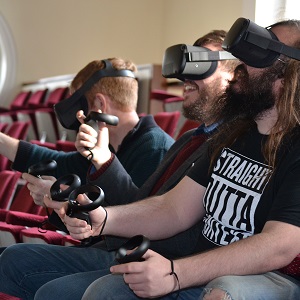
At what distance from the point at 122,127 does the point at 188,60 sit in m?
0.56

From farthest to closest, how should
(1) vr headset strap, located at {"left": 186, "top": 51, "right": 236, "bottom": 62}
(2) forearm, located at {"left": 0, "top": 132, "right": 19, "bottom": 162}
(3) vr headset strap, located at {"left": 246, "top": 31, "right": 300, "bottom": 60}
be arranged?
1. (2) forearm, located at {"left": 0, "top": 132, "right": 19, "bottom": 162}
2. (1) vr headset strap, located at {"left": 186, "top": 51, "right": 236, "bottom": 62}
3. (3) vr headset strap, located at {"left": 246, "top": 31, "right": 300, "bottom": 60}

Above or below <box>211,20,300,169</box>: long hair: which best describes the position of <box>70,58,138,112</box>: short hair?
below

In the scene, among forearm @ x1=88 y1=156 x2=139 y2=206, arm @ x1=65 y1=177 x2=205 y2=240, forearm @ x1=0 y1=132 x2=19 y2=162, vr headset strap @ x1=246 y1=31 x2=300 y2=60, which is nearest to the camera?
vr headset strap @ x1=246 y1=31 x2=300 y2=60

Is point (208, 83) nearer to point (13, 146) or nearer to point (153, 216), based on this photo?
point (153, 216)

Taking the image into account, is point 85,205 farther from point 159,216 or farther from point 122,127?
point 122,127

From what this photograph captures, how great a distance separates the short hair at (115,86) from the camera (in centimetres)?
248

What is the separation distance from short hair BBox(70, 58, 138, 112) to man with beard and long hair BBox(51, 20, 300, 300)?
2.44ft

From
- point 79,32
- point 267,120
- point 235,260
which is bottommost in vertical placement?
point 79,32

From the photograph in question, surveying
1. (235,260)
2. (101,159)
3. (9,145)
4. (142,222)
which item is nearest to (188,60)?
(101,159)

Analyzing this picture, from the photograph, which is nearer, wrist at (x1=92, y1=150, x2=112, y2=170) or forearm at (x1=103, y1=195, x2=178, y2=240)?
forearm at (x1=103, y1=195, x2=178, y2=240)

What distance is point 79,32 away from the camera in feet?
28.3

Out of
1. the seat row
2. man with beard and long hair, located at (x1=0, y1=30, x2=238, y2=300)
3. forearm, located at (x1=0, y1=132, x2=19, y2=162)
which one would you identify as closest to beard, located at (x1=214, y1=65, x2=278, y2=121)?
man with beard and long hair, located at (x1=0, y1=30, x2=238, y2=300)

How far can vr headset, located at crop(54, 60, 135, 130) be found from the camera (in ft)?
8.02

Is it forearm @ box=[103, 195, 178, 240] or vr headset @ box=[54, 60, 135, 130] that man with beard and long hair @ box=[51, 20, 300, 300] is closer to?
forearm @ box=[103, 195, 178, 240]
